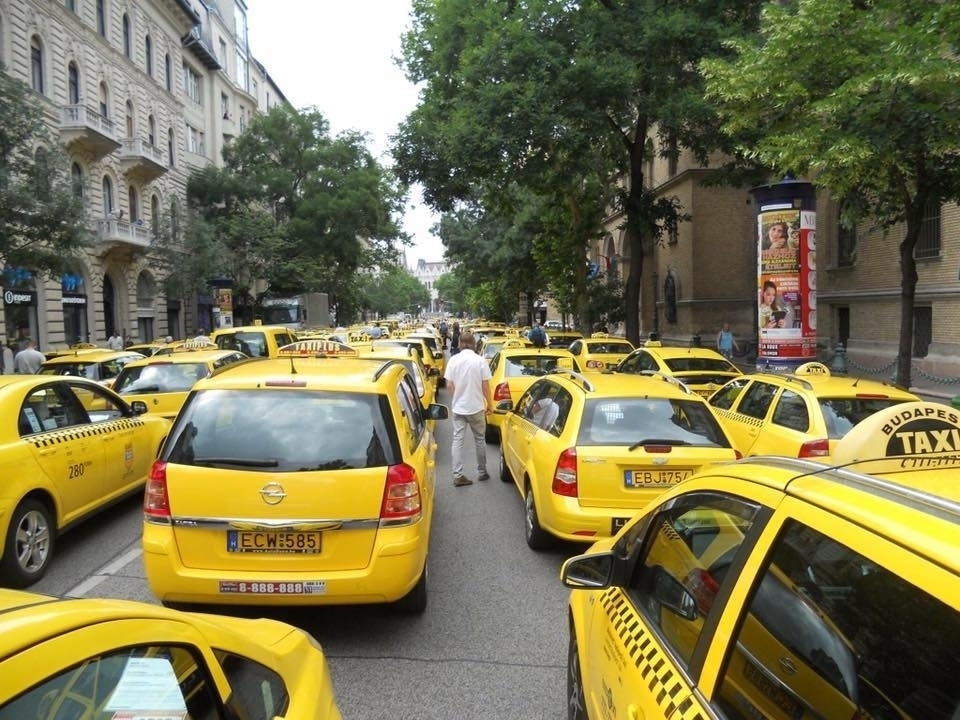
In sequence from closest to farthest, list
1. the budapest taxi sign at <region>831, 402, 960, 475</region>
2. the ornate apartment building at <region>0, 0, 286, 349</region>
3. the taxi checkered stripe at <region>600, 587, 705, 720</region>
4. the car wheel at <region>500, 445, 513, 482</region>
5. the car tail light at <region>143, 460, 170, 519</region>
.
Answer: the taxi checkered stripe at <region>600, 587, 705, 720</region>, the budapest taxi sign at <region>831, 402, 960, 475</region>, the car tail light at <region>143, 460, 170, 519</region>, the car wheel at <region>500, 445, 513, 482</region>, the ornate apartment building at <region>0, 0, 286, 349</region>

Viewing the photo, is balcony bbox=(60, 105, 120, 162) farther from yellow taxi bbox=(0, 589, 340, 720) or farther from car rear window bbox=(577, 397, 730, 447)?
yellow taxi bbox=(0, 589, 340, 720)

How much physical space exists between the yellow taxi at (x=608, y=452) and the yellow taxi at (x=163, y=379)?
5492mm

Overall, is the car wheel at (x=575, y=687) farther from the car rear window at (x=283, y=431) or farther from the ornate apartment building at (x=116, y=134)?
the ornate apartment building at (x=116, y=134)

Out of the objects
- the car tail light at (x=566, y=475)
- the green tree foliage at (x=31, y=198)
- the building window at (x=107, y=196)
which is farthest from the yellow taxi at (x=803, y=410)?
the building window at (x=107, y=196)

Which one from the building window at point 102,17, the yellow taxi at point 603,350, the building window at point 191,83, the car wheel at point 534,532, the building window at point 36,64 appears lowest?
the car wheel at point 534,532

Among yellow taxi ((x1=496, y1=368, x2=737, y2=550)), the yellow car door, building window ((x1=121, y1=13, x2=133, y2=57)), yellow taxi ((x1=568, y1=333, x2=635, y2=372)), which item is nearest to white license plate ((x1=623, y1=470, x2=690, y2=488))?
yellow taxi ((x1=496, y1=368, x2=737, y2=550))

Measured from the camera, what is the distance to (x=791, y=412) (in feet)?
24.8

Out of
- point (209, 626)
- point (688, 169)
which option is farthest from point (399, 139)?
point (209, 626)

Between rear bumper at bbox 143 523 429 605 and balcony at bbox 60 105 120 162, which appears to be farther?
balcony at bbox 60 105 120 162

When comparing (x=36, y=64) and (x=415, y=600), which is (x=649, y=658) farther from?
(x=36, y=64)

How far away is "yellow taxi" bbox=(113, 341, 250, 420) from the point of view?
10.2 metres

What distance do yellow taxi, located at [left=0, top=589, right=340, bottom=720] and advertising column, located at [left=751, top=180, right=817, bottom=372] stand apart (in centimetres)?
1561

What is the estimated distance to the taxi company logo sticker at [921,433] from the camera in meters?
2.55

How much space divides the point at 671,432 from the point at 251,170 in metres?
46.1
